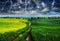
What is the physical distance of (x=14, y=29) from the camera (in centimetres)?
254

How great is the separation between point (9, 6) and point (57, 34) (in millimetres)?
816

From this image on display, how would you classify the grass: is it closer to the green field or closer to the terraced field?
the terraced field

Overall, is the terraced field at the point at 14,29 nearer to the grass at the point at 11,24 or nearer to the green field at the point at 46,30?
the grass at the point at 11,24

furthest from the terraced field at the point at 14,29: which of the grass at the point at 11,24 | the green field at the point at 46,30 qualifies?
the green field at the point at 46,30

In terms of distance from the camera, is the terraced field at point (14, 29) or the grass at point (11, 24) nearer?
the terraced field at point (14, 29)

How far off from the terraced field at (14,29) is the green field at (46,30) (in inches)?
4.3

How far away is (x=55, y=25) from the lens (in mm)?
2711

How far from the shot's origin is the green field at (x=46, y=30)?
258 centimetres

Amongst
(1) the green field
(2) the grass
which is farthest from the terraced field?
(1) the green field

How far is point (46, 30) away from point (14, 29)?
430mm

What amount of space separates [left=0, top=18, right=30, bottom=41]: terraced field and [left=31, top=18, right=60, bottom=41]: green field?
11cm

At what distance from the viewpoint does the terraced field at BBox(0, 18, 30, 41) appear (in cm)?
243

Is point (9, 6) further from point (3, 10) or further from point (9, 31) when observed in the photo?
point (9, 31)

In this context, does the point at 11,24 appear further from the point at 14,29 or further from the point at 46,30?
the point at 46,30
